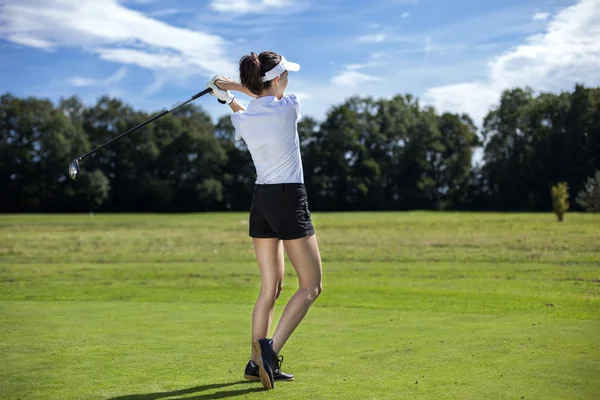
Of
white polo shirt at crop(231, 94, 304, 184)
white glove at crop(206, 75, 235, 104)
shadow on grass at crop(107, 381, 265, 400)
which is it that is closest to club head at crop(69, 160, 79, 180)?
white glove at crop(206, 75, 235, 104)

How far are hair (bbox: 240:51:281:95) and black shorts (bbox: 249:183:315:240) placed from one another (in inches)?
28.5

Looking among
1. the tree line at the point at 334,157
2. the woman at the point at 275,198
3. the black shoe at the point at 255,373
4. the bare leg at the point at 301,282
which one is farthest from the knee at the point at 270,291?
the tree line at the point at 334,157

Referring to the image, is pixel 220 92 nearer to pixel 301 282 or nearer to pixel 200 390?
pixel 301 282

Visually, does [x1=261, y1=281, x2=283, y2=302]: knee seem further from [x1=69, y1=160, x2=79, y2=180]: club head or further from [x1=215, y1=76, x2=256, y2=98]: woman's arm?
[x1=69, y1=160, x2=79, y2=180]: club head

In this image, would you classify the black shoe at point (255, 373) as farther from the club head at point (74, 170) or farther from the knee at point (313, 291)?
the club head at point (74, 170)

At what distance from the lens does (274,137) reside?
15.5ft

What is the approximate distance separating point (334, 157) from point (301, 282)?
83.1m

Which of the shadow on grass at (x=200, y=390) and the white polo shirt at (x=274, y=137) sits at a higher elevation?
the white polo shirt at (x=274, y=137)

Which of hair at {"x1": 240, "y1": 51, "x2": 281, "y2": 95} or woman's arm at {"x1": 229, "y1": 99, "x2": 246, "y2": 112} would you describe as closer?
hair at {"x1": 240, "y1": 51, "x2": 281, "y2": 95}

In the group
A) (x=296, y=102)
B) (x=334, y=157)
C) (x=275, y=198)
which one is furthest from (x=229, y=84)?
(x=334, y=157)

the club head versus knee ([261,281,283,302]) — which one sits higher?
the club head

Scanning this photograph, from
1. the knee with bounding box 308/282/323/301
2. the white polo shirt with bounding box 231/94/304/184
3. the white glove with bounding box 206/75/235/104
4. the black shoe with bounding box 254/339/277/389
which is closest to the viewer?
the black shoe with bounding box 254/339/277/389

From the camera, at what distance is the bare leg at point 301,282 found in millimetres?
4734

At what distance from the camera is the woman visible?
4.69 m
